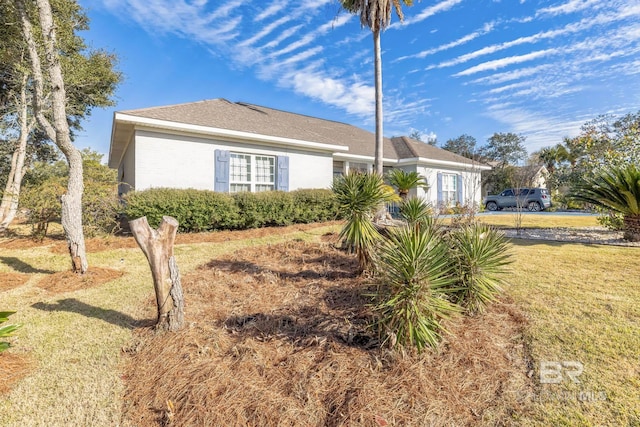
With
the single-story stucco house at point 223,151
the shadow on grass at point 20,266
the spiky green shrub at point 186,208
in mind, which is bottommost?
the shadow on grass at point 20,266

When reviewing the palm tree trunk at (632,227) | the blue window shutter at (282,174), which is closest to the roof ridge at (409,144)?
the blue window shutter at (282,174)

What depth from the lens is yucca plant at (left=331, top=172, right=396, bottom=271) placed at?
4.70 m

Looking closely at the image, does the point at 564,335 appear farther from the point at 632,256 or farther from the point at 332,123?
the point at 332,123

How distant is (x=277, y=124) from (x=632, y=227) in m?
12.7

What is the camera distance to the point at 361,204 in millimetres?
4703

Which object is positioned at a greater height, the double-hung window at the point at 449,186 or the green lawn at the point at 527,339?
the double-hung window at the point at 449,186

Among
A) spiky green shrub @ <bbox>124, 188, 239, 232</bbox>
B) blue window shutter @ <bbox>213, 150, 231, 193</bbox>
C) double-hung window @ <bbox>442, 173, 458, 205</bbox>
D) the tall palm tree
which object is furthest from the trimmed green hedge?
double-hung window @ <bbox>442, 173, 458, 205</bbox>

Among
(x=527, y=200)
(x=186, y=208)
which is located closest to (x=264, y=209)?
(x=186, y=208)

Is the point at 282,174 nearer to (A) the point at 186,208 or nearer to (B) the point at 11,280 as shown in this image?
(A) the point at 186,208

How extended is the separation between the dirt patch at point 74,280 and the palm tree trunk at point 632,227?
12.3m

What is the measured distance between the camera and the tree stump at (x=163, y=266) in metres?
3.26

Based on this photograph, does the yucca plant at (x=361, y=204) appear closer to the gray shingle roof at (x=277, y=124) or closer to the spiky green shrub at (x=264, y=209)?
the spiky green shrub at (x=264, y=209)

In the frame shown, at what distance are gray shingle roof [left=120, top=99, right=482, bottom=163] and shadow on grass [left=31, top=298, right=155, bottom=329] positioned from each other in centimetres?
645

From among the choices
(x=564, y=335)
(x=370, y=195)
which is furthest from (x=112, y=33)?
(x=564, y=335)
